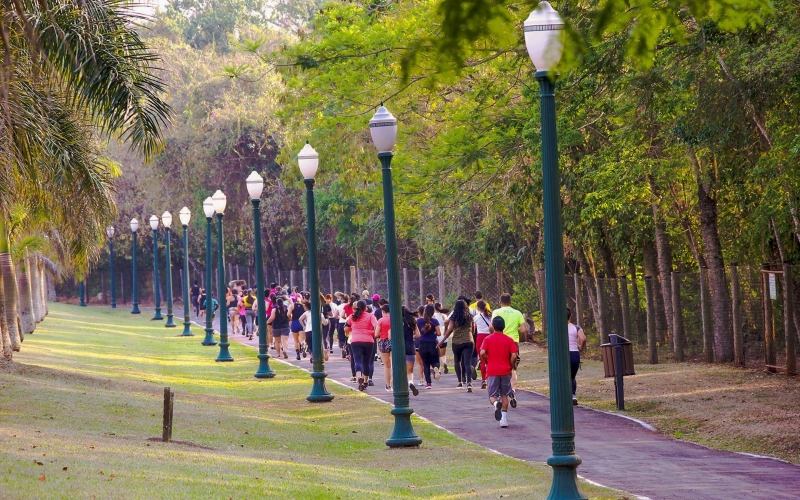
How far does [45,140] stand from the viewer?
17.7 meters

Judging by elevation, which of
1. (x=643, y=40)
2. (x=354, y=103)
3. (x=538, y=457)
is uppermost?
(x=354, y=103)

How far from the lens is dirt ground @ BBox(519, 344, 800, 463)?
49.0 ft

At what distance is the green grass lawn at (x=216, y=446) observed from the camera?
424 inches

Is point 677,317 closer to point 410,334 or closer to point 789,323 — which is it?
point 789,323

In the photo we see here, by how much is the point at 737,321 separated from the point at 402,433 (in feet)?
36.0

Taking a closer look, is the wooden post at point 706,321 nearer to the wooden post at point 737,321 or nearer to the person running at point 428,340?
the wooden post at point 737,321

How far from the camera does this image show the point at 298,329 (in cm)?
3050

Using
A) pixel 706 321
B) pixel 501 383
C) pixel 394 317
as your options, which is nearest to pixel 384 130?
pixel 394 317

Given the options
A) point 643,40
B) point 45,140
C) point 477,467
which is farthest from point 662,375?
point 643,40

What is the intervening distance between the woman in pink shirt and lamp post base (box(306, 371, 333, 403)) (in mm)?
1261

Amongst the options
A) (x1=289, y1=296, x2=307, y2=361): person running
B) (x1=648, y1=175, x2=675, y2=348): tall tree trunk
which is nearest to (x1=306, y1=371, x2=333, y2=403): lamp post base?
(x1=289, y1=296, x2=307, y2=361): person running

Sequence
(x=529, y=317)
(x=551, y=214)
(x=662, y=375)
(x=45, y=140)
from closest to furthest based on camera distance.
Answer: (x=551, y=214) < (x=45, y=140) < (x=662, y=375) < (x=529, y=317)

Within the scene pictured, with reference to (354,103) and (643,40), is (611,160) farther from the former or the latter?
(643,40)

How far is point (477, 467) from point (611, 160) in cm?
1013
